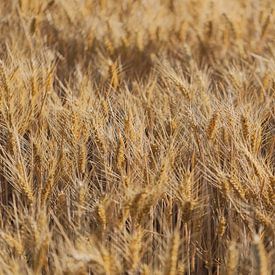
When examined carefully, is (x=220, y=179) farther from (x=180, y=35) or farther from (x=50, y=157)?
(x=180, y=35)

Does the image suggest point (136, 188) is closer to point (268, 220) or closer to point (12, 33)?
point (268, 220)

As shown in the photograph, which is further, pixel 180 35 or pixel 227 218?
pixel 180 35

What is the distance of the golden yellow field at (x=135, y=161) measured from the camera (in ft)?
4.55

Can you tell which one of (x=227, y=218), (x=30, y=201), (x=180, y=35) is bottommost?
(x=227, y=218)

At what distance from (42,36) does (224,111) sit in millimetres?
1102

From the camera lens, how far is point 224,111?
5.97 ft

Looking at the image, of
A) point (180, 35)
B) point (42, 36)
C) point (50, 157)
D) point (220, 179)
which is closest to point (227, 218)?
point (220, 179)

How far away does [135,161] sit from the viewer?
166 cm

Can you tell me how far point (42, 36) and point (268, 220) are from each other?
1509 millimetres

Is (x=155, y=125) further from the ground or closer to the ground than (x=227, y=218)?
further from the ground

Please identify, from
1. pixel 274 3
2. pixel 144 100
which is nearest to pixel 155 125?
pixel 144 100

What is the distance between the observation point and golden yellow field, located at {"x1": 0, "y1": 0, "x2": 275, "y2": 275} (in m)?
1.39

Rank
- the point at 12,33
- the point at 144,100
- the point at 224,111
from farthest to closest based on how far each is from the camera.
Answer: the point at 12,33 → the point at 144,100 → the point at 224,111

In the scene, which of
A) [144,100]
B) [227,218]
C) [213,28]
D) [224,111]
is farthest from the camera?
[213,28]
